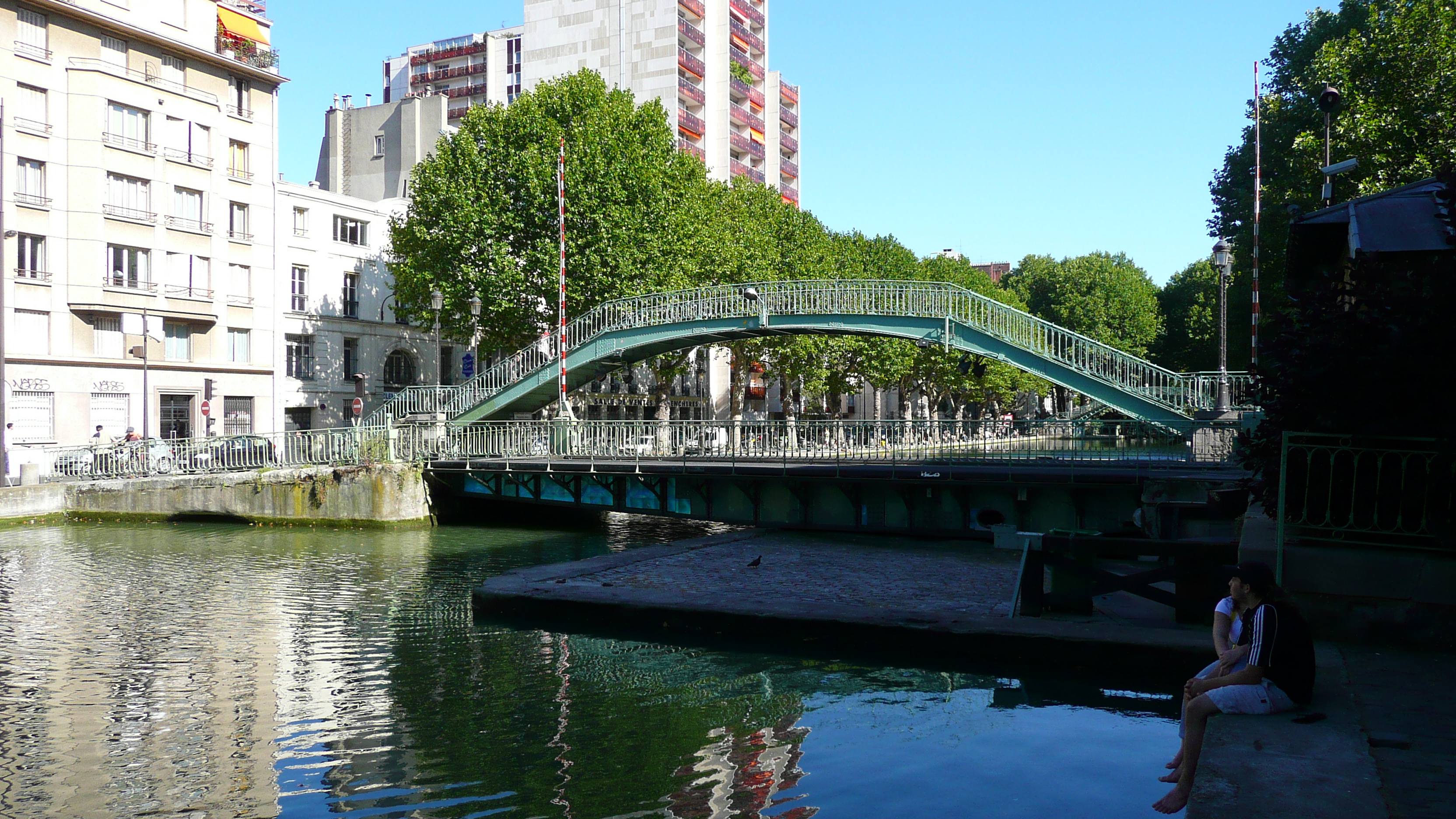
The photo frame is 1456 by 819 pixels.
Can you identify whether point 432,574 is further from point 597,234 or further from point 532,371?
point 597,234

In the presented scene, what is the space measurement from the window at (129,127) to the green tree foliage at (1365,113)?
36.0m

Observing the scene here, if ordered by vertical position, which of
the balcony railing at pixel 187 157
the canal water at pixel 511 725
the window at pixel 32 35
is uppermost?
the window at pixel 32 35

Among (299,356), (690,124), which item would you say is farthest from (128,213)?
(690,124)

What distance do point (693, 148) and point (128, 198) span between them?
106ft

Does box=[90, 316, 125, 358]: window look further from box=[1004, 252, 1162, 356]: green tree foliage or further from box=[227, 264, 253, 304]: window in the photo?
box=[1004, 252, 1162, 356]: green tree foliage

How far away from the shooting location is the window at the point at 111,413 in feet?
115

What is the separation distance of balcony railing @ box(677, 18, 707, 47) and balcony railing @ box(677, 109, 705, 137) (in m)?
4.15

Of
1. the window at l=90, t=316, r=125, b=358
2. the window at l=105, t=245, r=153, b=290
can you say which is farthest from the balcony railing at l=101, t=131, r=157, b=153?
the window at l=90, t=316, r=125, b=358

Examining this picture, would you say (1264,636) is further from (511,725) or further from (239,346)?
(239,346)

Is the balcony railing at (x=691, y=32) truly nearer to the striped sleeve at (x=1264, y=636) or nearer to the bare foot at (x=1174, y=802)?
the striped sleeve at (x=1264, y=636)

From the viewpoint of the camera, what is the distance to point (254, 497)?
25.9 m

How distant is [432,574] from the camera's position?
17766mm

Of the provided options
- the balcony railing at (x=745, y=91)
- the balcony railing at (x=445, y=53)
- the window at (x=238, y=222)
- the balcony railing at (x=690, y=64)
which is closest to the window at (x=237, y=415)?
the window at (x=238, y=222)

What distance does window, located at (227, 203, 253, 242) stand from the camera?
39969 millimetres
